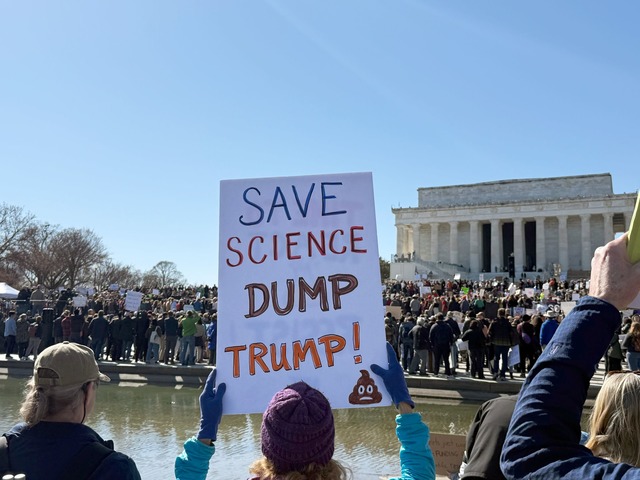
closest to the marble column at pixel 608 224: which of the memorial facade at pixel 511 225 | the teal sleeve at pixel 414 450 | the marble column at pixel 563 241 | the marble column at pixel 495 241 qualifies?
Result: the memorial facade at pixel 511 225

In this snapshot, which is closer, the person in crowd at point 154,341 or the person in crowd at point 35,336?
the person in crowd at point 154,341

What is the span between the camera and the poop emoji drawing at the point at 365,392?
9.84ft

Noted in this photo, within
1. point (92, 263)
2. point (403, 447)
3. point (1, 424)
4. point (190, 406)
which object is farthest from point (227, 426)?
point (92, 263)

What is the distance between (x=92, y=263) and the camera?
57.4m

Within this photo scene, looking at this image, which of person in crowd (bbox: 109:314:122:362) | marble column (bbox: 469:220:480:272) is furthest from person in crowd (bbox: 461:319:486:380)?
marble column (bbox: 469:220:480:272)

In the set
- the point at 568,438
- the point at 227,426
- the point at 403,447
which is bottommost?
the point at 227,426

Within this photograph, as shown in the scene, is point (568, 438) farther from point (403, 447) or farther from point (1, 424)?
point (1, 424)

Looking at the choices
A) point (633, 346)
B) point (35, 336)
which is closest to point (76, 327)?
point (35, 336)

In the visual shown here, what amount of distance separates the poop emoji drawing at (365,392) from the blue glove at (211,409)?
65 centimetres

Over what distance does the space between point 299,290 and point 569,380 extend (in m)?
2.03

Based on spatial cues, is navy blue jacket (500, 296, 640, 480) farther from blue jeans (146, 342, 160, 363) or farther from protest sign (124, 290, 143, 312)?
protest sign (124, 290, 143, 312)

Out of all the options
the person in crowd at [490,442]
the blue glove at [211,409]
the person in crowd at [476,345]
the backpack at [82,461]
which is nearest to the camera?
the backpack at [82,461]

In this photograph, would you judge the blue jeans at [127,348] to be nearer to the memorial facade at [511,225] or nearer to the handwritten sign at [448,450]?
the handwritten sign at [448,450]

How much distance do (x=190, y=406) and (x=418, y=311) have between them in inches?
498
